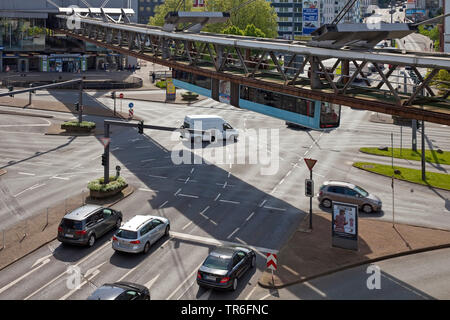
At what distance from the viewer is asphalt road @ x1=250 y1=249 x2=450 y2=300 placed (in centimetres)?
1962

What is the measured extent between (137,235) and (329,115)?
1221cm

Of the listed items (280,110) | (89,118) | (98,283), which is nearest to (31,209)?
(98,283)

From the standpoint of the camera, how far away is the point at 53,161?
40312 mm

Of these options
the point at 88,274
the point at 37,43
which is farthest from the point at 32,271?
the point at 37,43

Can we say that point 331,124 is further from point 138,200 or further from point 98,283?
point 98,283

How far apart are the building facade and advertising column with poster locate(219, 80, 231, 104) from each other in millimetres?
68354

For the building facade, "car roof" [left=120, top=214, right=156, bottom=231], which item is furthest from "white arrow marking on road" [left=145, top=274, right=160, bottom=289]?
the building facade

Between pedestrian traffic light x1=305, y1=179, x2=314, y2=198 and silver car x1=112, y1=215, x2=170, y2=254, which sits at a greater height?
pedestrian traffic light x1=305, y1=179, x2=314, y2=198

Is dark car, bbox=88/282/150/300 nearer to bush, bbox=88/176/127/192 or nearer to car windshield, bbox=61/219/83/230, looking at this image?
car windshield, bbox=61/219/83/230

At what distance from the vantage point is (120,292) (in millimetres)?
17297

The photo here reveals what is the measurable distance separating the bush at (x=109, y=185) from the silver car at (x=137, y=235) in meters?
7.08

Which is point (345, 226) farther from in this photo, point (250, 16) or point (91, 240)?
point (250, 16)

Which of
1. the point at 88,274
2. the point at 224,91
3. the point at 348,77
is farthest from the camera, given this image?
the point at 224,91

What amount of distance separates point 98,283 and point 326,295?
9345 millimetres
